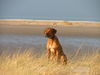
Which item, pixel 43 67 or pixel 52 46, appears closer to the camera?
pixel 43 67

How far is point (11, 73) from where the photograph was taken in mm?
7738

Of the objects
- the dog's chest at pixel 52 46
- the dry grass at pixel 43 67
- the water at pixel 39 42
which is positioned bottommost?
the water at pixel 39 42

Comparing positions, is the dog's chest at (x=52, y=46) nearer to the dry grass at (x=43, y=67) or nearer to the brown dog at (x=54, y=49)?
the brown dog at (x=54, y=49)

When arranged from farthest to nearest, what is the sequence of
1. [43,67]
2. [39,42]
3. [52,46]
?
1. [39,42]
2. [52,46]
3. [43,67]

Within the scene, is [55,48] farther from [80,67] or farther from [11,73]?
[11,73]

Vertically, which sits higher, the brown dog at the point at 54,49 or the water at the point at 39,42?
the brown dog at the point at 54,49

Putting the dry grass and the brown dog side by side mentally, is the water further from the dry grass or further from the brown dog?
the dry grass

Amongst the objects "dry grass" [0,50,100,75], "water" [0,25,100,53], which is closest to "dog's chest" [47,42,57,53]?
"dry grass" [0,50,100,75]

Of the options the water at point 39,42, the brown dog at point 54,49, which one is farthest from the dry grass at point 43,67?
the water at point 39,42

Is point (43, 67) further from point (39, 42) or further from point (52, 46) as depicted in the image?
point (39, 42)

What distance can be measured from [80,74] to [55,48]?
1.42 meters

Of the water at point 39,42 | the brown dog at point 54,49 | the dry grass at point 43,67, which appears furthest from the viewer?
the water at point 39,42

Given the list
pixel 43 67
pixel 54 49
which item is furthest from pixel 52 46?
pixel 43 67

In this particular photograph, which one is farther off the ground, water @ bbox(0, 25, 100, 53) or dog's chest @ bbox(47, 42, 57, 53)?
dog's chest @ bbox(47, 42, 57, 53)
